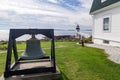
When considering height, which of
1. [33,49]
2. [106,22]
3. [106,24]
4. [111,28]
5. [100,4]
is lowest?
[33,49]

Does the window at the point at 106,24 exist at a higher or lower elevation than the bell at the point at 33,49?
higher

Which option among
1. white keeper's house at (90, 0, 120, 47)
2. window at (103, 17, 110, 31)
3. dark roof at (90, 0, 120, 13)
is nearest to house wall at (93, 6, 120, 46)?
white keeper's house at (90, 0, 120, 47)

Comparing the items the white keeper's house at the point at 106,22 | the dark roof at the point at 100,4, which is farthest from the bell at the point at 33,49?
the dark roof at the point at 100,4

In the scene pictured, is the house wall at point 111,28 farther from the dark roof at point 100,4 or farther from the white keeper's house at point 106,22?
the dark roof at point 100,4

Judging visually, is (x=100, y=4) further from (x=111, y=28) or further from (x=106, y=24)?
(x=111, y=28)

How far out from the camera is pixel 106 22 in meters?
13.8

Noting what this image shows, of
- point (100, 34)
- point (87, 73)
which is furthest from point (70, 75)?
point (100, 34)

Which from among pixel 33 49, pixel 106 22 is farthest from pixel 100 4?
pixel 33 49

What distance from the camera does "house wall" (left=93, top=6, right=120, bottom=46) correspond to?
1187cm

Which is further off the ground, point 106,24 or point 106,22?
point 106,22

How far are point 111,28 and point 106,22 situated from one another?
1205 mm

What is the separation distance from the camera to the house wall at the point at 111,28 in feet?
39.0

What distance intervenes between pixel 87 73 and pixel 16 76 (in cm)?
251

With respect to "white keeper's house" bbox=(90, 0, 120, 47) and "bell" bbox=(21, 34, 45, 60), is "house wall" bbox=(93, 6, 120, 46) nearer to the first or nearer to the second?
"white keeper's house" bbox=(90, 0, 120, 47)
